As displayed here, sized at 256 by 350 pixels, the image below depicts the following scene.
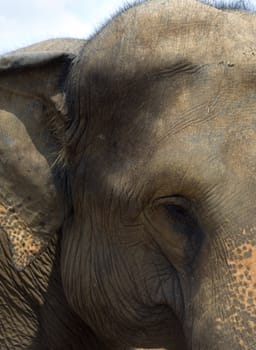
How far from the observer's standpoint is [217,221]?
2381mm

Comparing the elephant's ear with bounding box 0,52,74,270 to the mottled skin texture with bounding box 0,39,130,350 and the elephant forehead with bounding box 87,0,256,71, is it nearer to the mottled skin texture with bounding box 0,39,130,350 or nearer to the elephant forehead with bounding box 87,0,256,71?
the mottled skin texture with bounding box 0,39,130,350

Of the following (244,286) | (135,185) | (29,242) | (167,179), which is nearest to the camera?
(244,286)

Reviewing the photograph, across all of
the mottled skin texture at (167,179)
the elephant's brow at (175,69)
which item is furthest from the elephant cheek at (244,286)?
the elephant's brow at (175,69)

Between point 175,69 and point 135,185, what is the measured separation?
338mm

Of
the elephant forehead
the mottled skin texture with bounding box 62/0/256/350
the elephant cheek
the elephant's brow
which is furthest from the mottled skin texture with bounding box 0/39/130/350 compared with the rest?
the elephant cheek

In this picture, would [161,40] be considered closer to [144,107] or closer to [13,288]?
[144,107]

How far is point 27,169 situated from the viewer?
298 centimetres

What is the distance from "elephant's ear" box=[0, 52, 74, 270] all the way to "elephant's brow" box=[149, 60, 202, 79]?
0.46 metres

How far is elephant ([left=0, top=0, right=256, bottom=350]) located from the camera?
237cm

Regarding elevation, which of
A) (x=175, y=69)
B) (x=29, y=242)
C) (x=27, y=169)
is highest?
(x=175, y=69)

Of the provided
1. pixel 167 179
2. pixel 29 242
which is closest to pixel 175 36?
pixel 167 179

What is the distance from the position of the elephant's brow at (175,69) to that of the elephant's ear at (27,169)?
461 mm

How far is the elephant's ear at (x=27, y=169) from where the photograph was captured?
295cm

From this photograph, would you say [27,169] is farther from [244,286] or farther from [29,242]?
[244,286]
